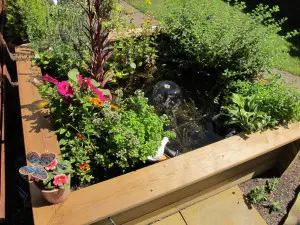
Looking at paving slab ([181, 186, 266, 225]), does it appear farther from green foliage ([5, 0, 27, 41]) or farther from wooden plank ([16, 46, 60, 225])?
green foliage ([5, 0, 27, 41])

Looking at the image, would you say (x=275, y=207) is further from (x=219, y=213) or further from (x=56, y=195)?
(x=56, y=195)

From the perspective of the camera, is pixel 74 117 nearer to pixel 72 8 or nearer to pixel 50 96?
pixel 50 96

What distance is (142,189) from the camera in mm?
2129

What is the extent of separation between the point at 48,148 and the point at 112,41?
1909 mm

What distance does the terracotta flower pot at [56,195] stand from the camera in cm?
184

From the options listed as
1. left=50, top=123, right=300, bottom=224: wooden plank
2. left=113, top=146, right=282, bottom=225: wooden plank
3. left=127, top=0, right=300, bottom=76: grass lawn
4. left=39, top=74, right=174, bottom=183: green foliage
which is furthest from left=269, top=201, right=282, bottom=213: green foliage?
left=127, top=0, right=300, bottom=76: grass lawn

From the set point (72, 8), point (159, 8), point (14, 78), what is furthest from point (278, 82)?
point (159, 8)

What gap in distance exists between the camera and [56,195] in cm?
188

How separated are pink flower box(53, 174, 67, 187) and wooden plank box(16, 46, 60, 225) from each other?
21 centimetres

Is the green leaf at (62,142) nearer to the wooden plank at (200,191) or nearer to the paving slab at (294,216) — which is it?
the wooden plank at (200,191)

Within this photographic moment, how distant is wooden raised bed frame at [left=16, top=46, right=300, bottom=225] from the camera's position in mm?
1949

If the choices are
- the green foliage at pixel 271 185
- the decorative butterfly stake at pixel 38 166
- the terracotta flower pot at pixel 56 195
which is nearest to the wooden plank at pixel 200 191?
the green foliage at pixel 271 185

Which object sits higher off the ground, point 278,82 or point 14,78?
point 278,82

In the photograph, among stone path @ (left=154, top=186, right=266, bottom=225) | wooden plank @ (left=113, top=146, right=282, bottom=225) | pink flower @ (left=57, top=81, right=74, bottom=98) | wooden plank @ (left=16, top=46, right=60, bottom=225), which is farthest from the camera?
stone path @ (left=154, top=186, right=266, bottom=225)
